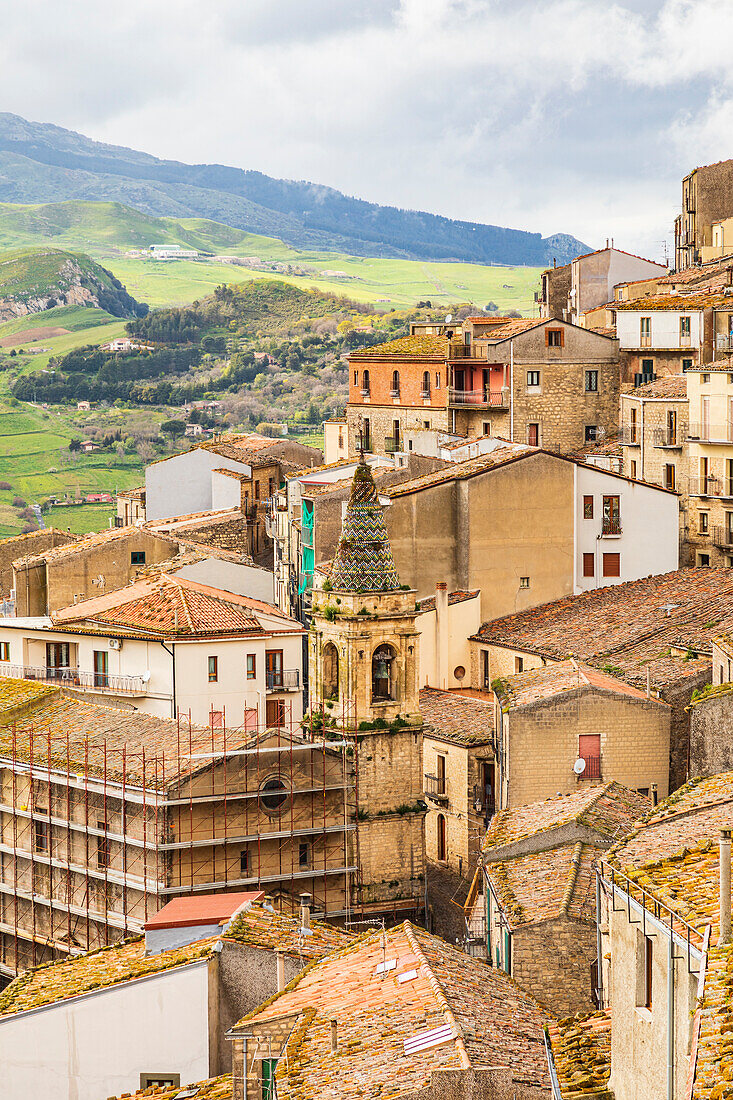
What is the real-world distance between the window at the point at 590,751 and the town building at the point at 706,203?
142 ft

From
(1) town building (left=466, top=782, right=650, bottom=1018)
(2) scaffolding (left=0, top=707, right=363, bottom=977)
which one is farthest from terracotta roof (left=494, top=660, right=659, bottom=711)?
(2) scaffolding (left=0, top=707, right=363, bottom=977)

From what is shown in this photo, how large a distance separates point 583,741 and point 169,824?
7.30 metres

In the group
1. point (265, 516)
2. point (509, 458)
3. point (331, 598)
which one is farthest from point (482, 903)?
point (265, 516)

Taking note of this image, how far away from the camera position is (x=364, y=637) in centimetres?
3716

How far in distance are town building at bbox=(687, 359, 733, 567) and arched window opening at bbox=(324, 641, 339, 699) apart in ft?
59.7

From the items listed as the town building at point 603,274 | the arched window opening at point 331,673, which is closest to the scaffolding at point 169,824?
the arched window opening at point 331,673

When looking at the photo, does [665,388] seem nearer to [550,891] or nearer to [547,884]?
[547,884]

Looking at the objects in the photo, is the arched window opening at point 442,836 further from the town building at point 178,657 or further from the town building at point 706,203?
the town building at point 706,203

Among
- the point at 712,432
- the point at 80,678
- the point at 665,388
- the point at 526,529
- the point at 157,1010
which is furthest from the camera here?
the point at 665,388

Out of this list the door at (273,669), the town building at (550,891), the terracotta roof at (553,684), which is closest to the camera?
the town building at (550,891)

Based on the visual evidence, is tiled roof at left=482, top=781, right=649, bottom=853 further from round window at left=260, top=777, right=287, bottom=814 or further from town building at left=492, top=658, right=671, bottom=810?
round window at left=260, top=777, right=287, bottom=814

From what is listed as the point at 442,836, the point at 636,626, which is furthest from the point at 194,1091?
the point at 636,626

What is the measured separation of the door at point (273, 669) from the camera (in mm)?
47969

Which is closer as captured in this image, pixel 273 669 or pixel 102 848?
pixel 102 848
